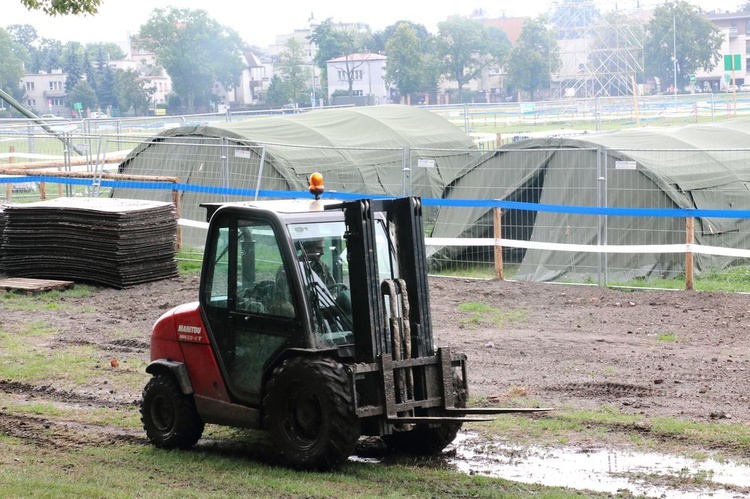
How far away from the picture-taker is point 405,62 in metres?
87.4

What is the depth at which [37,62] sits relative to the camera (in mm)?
142250

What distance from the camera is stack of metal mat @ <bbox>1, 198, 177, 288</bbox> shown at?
16.5 m

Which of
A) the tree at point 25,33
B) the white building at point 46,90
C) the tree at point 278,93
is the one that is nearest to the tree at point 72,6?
the tree at point 278,93

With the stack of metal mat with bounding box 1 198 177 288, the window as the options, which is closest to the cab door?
the stack of metal mat with bounding box 1 198 177 288

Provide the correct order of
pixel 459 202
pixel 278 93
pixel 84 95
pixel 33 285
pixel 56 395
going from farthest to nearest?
pixel 84 95, pixel 278 93, pixel 459 202, pixel 33 285, pixel 56 395

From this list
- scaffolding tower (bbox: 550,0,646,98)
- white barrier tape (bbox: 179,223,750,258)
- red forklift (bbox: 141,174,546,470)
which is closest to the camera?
red forklift (bbox: 141,174,546,470)

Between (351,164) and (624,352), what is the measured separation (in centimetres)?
1253

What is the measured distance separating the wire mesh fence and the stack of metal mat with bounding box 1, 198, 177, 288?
6.31ft

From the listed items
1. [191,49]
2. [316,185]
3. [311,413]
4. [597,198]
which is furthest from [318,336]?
[191,49]

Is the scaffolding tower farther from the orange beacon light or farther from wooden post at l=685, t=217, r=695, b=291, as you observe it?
the orange beacon light

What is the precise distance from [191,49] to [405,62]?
17.7m

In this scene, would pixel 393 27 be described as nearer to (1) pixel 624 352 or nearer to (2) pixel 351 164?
(2) pixel 351 164

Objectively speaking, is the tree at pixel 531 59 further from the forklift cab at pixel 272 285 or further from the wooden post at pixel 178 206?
the forklift cab at pixel 272 285

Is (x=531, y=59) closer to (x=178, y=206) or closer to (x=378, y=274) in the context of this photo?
(x=178, y=206)
